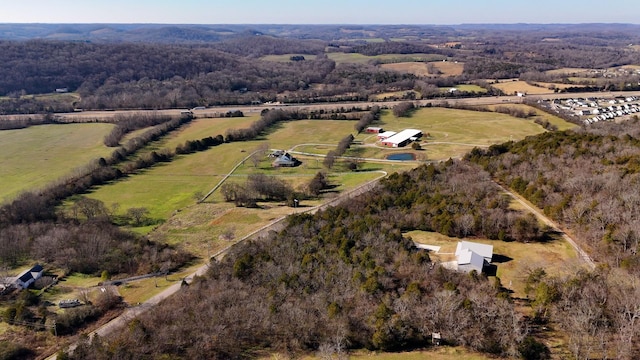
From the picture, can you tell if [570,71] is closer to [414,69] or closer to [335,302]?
[414,69]

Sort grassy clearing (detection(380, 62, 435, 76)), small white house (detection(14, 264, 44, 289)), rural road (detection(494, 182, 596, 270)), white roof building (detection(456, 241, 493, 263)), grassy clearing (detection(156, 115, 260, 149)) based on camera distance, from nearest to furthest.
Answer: rural road (detection(494, 182, 596, 270)) → white roof building (detection(456, 241, 493, 263)) → small white house (detection(14, 264, 44, 289)) → grassy clearing (detection(156, 115, 260, 149)) → grassy clearing (detection(380, 62, 435, 76))

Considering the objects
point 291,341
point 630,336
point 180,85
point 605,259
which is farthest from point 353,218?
point 180,85

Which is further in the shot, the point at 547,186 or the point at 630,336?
the point at 547,186

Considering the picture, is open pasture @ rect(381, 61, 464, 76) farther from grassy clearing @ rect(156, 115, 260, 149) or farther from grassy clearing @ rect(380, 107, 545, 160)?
grassy clearing @ rect(156, 115, 260, 149)

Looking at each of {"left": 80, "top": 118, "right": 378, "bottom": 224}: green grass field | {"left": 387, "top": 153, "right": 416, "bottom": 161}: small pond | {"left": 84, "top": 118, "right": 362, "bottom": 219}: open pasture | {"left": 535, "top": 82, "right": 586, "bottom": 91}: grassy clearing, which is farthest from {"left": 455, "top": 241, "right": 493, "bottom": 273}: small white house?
{"left": 535, "top": 82, "right": 586, "bottom": 91}: grassy clearing

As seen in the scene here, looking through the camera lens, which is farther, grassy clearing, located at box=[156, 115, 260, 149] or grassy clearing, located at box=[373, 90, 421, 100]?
grassy clearing, located at box=[373, 90, 421, 100]

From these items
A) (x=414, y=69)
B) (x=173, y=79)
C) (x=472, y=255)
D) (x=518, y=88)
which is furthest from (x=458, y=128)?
(x=173, y=79)

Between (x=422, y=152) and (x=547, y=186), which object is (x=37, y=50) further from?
(x=547, y=186)
